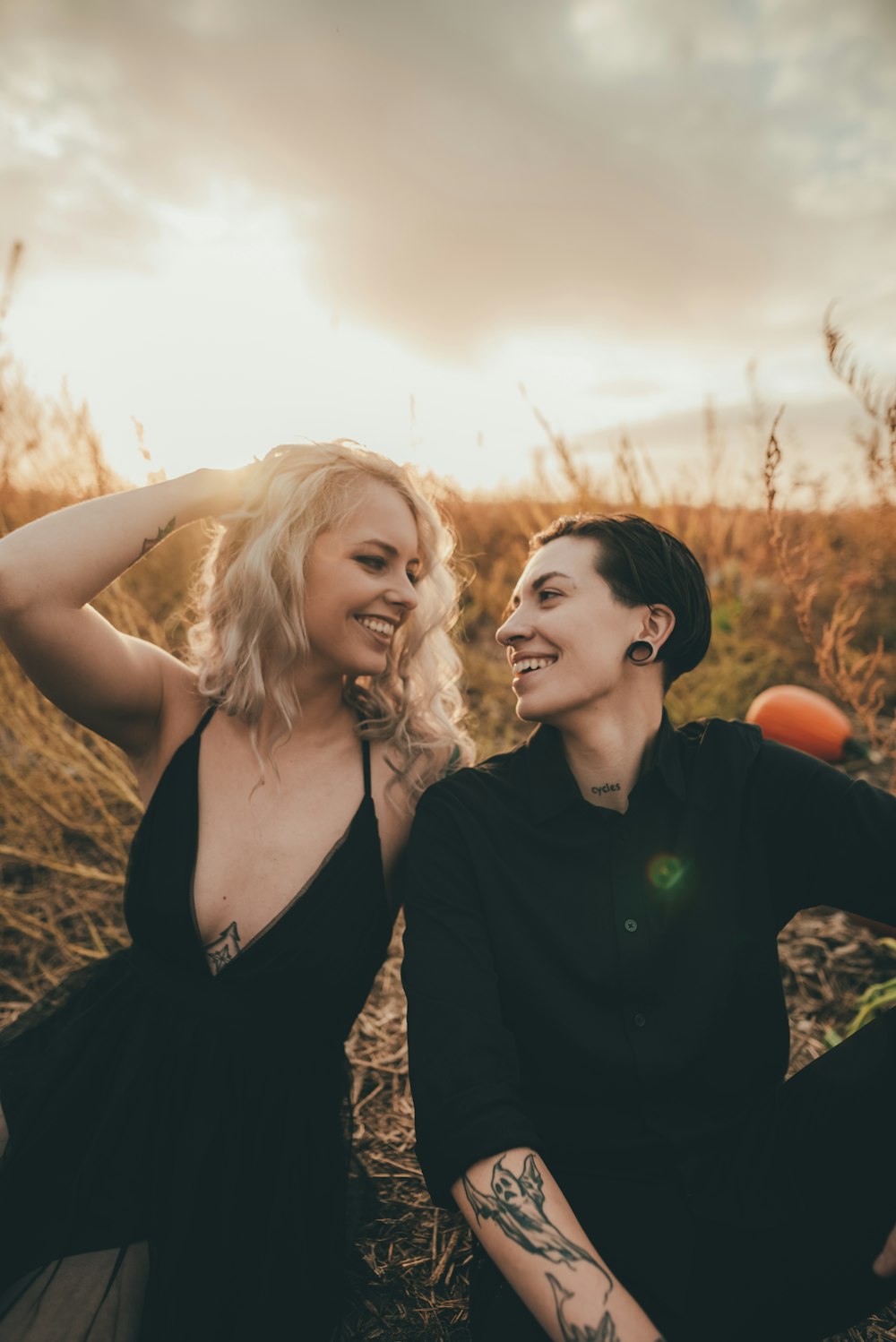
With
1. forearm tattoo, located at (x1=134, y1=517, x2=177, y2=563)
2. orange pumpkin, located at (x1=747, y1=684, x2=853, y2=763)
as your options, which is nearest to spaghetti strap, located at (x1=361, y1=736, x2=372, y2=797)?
forearm tattoo, located at (x1=134, y1=517, x2=177, y2=563)

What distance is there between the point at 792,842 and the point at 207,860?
4.44ft

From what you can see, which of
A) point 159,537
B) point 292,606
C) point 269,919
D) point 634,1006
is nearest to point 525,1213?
point 634,1006

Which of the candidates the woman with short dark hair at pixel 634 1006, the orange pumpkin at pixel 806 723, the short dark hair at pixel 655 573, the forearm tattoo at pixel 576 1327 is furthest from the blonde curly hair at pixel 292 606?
the orange pumpkin at pixel 806 723

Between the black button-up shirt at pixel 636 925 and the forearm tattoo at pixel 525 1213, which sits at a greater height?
the black button-up shirt at pixel 636 925

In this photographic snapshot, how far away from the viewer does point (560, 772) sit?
1533mm

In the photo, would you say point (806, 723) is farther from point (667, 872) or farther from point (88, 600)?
point (88, 600)

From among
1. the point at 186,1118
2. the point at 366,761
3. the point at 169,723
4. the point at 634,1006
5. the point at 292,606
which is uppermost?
the point at 292,606

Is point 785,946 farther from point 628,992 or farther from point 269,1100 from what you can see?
point 269,1100

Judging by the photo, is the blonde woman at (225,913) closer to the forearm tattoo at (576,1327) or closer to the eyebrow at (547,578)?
the eyebrow at (547,578)

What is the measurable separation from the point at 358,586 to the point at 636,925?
105 cm

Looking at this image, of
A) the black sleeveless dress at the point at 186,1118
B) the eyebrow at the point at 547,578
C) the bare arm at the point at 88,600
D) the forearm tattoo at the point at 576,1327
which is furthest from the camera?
the eyebrow at the point at 547,578

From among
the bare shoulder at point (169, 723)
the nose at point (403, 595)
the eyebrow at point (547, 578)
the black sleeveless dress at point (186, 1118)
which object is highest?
the eyebrow at point (547, 578)

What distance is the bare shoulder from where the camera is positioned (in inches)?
68.7

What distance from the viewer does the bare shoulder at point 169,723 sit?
175cm
